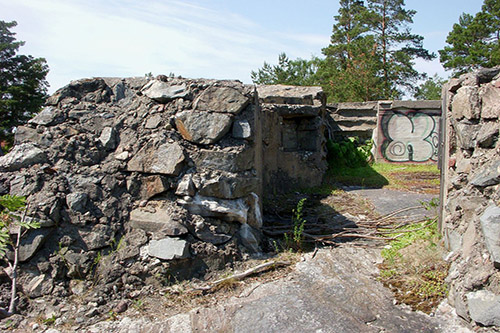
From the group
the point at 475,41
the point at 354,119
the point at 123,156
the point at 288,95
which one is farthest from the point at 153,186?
the point at 475,41

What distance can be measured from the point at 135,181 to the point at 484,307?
293 centimetres

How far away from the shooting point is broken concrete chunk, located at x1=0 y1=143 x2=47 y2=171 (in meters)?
3.58

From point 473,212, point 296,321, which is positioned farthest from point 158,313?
point 473,212

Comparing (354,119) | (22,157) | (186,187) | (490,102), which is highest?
(354,119)

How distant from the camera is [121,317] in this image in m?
2.88

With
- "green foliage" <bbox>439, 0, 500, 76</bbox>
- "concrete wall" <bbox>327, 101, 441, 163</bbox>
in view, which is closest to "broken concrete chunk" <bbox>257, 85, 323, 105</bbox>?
"concrete wall" <bbox>327, 101, 441, 163</bbox>

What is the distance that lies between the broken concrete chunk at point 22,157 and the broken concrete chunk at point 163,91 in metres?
1.16

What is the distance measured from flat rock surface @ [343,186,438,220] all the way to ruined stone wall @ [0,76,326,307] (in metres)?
2.63

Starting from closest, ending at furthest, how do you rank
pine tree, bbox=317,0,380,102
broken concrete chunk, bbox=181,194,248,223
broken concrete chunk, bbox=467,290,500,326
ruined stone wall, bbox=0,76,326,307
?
broken concrete chunk, bbox=467,290,500,326
ruined stone wall, bbox=0,76,326,307
broken concrete chunk, bbox=181,194,248,223
pine tree, bbox=317,0,380,102

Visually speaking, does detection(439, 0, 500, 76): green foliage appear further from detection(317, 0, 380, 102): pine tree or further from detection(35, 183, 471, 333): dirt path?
detection(35, 183, 471, 333): dirt path

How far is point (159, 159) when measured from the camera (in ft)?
12.2

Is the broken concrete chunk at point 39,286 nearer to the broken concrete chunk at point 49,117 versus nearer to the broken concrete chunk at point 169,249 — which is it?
the broken concrete chunk at point 169,249

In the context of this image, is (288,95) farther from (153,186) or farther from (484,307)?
(484,307)

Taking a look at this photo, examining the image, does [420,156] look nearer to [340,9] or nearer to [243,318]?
[243,318]
